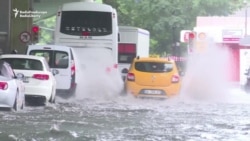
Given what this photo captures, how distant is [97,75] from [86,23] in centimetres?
223

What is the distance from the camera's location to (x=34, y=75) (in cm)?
1795

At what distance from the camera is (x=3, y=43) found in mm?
35281

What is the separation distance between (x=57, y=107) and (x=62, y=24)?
742 centimetres

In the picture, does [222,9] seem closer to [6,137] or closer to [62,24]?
[62,24]

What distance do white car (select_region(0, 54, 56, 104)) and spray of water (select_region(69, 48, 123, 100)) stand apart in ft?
15.7

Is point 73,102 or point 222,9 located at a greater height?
point 222,9

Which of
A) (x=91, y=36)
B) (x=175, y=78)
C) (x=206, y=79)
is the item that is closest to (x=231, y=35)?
(x=206, y=79)

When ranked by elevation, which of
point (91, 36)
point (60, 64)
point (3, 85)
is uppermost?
point (91, 36)

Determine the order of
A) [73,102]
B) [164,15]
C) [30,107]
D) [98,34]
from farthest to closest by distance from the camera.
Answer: [164,15]
[98,34]
[73,102]
[30,107]

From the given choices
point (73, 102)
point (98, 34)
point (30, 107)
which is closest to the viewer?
point (30, 107)

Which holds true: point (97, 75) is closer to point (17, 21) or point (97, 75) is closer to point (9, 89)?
point (9, 89)

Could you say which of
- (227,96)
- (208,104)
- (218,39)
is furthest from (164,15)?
(208,104)

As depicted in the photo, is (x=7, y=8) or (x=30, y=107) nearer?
(x=30, y=107)

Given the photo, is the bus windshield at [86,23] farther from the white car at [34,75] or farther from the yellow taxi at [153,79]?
the white car at [34,75]
